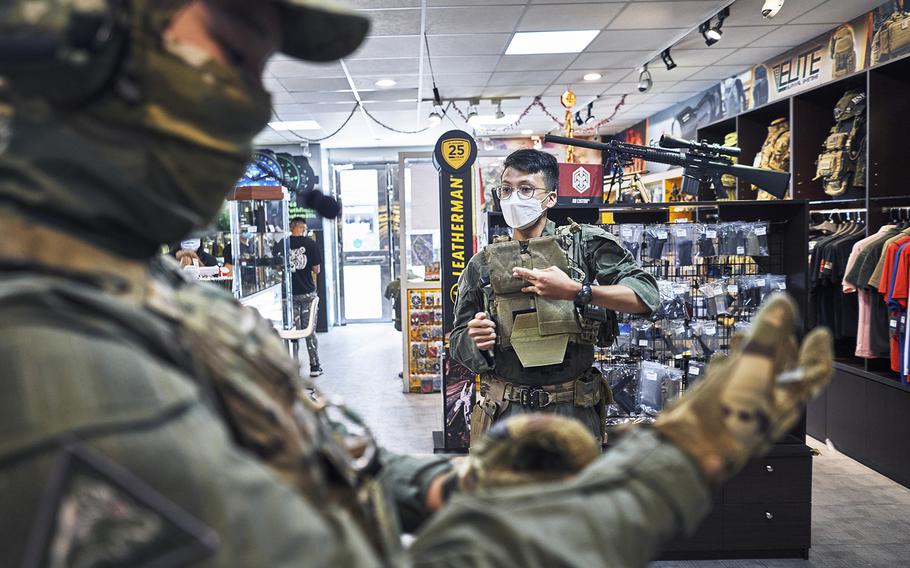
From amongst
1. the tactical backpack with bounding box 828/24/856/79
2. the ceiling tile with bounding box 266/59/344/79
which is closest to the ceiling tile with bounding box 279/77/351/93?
the ceiling tile with bounding box 266/59/344/79

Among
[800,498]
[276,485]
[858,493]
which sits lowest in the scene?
[858,493]

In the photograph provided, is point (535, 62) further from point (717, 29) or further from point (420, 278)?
point (420, 278)

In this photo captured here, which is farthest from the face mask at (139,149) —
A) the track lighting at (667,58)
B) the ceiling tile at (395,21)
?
the track lighting at (667,58)

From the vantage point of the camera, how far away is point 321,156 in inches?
508

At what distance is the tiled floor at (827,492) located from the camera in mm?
3223

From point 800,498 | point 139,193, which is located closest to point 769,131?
point 800,498

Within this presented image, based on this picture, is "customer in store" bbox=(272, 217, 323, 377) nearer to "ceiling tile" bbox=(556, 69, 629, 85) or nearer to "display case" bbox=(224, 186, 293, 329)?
"display case" bbox=(224, 186, 293, 329)

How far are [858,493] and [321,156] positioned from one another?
1065 cm

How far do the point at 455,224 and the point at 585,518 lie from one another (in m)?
3.92

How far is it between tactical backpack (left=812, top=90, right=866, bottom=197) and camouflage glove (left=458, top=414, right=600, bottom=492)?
16.5ft

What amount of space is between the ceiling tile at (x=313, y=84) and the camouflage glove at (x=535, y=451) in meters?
7.48

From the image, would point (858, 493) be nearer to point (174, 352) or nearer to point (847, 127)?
point (847, 127)

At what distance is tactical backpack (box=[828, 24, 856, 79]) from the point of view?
230 inches

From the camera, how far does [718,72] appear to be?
798cm
